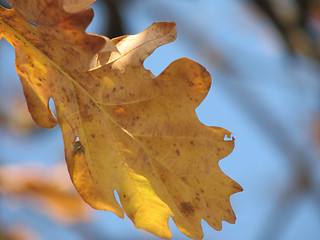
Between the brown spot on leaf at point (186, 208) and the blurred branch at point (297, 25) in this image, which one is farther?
the blurred branch at point (297, 25)

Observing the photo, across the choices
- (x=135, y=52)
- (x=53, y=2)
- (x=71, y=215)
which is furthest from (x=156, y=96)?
(x=71, y=215)

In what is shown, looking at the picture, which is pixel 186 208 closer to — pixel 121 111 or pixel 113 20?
pixel 121 111

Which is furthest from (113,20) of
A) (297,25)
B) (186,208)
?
(186,208)

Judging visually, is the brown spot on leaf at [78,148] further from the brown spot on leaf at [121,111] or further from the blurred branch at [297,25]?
the blurred branch at [297,25]

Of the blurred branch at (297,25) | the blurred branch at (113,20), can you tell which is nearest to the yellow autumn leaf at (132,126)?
the blurred branch at (113,20)

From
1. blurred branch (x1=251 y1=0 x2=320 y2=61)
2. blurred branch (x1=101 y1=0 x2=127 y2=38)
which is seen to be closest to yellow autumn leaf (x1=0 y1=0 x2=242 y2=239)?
blurred branch (x1=101 y1=0 x2=127 y2=38)

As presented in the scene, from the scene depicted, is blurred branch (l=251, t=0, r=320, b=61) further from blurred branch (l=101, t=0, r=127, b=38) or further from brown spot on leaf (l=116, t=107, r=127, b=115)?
brown spot on leaf (l=116, t=107, r=127, b=115)

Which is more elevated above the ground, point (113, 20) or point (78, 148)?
point (113, 20)

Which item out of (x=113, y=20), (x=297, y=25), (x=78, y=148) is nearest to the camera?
(x=78, y=148)
